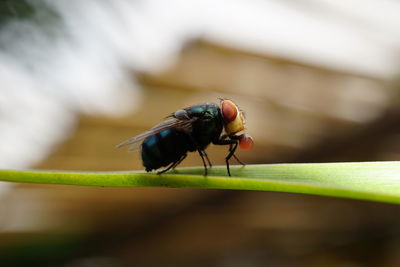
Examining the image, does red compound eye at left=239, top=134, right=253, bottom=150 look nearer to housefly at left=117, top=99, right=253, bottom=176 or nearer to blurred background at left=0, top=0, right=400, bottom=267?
housefly at left=117, top=99, right=253, bottom=176

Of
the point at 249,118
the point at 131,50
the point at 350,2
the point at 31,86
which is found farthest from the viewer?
the point at 249,118

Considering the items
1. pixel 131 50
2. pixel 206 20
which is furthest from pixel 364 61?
pixel 131 50

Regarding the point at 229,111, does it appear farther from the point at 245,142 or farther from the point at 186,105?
the point at 186,105

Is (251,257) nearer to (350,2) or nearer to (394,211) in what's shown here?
(394,211)

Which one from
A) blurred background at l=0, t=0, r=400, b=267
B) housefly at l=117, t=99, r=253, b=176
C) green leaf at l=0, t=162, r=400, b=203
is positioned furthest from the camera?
blurred background at l=0, t=0, r=400, b=267

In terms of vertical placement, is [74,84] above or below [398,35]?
below

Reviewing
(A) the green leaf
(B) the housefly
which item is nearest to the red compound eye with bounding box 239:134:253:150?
(B) the housefly
